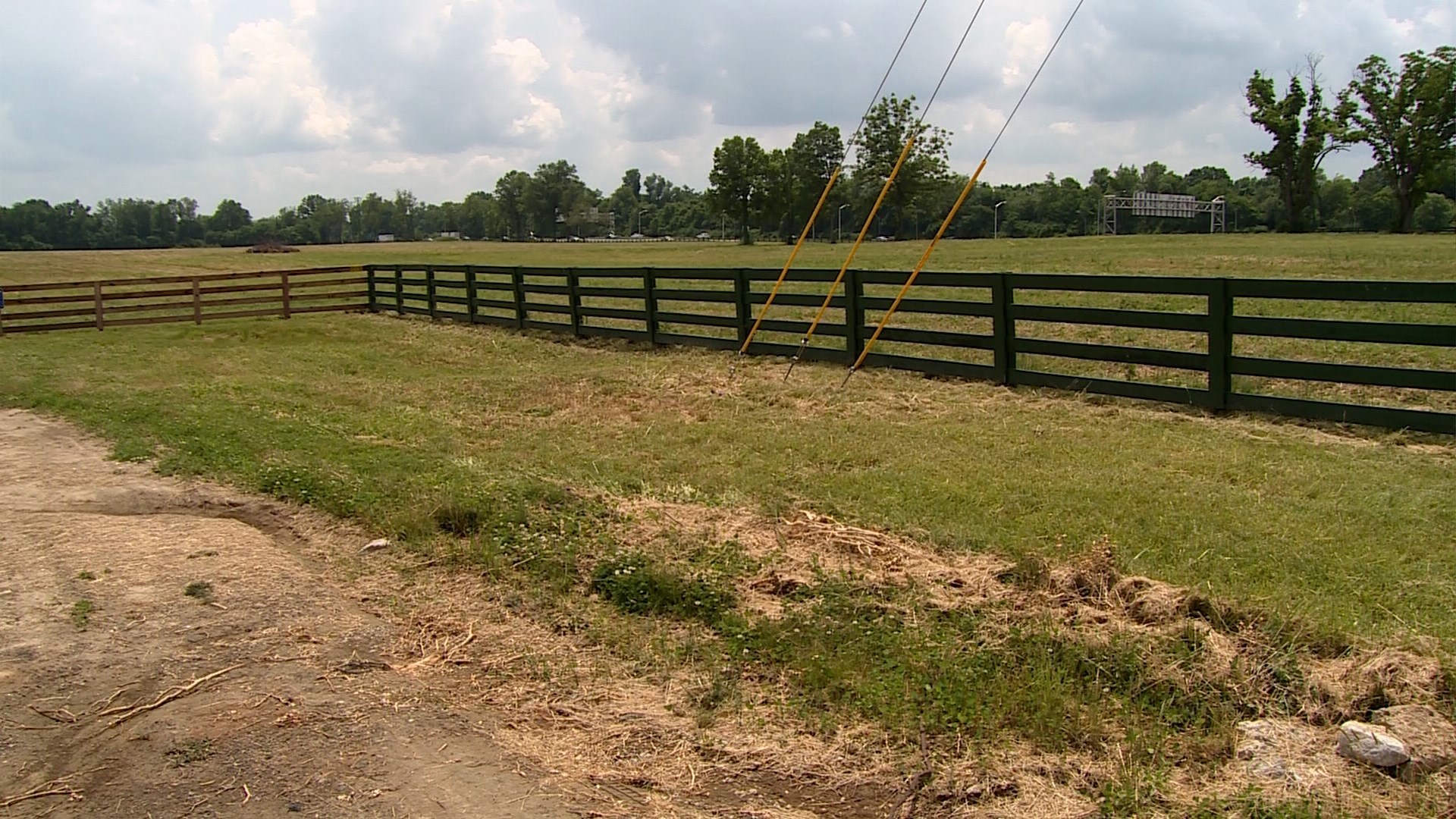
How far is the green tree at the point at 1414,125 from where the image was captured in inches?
2394

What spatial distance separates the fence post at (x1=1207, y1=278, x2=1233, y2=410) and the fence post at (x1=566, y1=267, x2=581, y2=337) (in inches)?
392

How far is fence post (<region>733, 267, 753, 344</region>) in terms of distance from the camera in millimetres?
13711

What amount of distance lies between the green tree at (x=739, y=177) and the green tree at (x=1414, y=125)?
3899cm

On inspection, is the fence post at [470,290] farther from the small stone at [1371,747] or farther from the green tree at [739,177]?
the green tree at [739,177]

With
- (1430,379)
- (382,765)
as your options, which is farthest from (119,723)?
(1430,379)

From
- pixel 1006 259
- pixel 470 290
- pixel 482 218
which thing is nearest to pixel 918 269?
pixel 470 290

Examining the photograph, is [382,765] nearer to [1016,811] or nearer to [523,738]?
[523,738]

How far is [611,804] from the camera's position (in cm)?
322

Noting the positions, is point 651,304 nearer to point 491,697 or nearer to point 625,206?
point 491,697

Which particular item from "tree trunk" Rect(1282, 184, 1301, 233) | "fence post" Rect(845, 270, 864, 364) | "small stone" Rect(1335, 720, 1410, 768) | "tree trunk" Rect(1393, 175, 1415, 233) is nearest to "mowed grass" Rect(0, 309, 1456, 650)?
"fence post" Rect(845, 270, 864, 364)

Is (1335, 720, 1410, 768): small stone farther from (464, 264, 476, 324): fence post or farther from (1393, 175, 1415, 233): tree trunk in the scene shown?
(1393, 175, 1415, 233): tree trunk

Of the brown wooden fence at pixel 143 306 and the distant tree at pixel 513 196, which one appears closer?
the brown wooden fence at pixel 143 306

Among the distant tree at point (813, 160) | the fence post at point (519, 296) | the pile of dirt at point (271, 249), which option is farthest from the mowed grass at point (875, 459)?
the distant tree at point (813, 160)

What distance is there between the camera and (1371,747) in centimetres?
315
